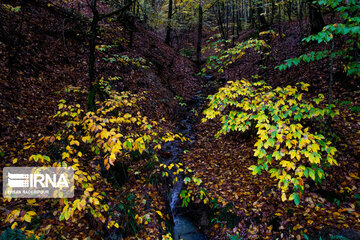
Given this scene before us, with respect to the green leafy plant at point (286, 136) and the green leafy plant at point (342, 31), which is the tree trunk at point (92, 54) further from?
the green leafy plant at point (342, 31)

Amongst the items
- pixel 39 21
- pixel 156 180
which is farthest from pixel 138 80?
pixel 156 180

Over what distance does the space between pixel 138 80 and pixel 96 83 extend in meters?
5.99

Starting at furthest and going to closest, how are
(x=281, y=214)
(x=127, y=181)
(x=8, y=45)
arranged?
(x=8, y=45)
(x=127, y=181)
(x=281, y=214)

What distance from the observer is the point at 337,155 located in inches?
200

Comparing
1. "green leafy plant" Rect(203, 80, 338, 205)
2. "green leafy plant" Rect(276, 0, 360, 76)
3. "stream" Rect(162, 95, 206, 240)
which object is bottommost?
"stream" Rect(162, 95, 206, 240)

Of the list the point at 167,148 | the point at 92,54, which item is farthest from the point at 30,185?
the point at 167,148

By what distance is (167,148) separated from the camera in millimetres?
8523

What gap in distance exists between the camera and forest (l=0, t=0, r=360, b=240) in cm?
299

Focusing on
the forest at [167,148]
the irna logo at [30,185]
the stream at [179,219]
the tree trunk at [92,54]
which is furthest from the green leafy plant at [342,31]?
the irna logo at [30,185]

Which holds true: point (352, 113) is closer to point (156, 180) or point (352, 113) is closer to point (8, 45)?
point (156, 180)

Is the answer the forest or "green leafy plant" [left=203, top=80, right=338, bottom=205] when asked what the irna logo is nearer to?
the forest

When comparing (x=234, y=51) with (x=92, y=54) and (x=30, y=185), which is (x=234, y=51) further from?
(x=30, y=185)

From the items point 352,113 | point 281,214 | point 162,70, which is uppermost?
point 162,70

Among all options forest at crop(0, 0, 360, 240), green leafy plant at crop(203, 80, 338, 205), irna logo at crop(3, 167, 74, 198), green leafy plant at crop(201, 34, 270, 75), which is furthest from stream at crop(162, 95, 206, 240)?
green leafy plant at crop(201, 34, 270, 75)
